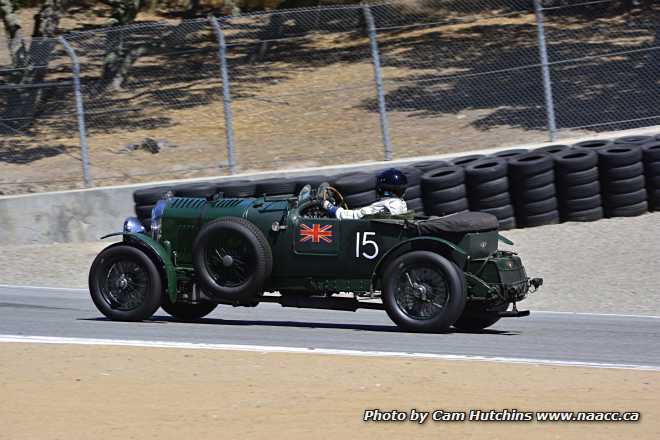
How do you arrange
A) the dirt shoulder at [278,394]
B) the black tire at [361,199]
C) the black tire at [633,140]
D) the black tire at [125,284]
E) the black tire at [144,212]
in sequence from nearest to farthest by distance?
1. the dirt shoulder at [278,394]
2. the black tire at [125,284]
3. the black tire at [361,199]
4. the black tire at [633,140]
5. the black tire at [144,212]

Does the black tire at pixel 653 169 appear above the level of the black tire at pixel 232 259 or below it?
below

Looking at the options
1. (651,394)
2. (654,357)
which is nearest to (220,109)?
(654,357)

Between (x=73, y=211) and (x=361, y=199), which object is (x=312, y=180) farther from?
(x=73, y=211)

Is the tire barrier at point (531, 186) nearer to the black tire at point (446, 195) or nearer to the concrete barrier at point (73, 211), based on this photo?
the black tire at point (446, 195)

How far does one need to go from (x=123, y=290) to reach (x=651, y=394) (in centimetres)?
486

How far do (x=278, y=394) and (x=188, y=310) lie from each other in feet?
11.5

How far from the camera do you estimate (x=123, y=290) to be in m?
10.2

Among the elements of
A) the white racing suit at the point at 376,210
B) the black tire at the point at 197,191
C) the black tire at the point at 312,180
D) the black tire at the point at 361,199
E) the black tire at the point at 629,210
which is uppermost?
the white racing suit at the point at 376,210

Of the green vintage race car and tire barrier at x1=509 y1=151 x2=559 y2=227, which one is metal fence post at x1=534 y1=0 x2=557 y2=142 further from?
the green vintage race car

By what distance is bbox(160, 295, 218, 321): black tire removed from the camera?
10.8 meters

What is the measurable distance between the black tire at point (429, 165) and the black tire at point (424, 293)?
5111mm

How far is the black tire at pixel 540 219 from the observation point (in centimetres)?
1437

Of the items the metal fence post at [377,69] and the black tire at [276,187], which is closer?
the black tire at [276,187]

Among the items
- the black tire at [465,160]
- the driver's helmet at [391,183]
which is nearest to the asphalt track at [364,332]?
the driver's helmet at [391,183]
